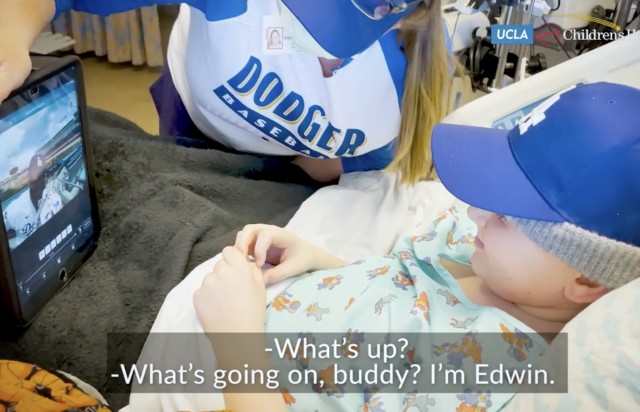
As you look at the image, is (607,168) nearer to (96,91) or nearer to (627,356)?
(627,356)

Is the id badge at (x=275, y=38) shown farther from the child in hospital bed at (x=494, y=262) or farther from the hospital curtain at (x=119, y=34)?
the hospital curtain at (x=119, y=34)

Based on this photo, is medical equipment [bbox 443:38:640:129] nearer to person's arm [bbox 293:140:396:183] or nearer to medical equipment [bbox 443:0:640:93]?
person's arm [bbox 293:140:396:183]

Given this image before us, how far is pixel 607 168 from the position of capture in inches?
23.8

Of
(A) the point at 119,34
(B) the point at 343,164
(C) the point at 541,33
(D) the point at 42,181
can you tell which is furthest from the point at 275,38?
(A) the point at 119,34

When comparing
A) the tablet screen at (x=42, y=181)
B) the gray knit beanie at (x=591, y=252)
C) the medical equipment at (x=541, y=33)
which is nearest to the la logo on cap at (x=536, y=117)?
the gray knit beanie at (x=591, y=252)

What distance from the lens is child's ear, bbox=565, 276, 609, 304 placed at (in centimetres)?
66

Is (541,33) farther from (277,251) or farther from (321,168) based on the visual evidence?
(277,251)

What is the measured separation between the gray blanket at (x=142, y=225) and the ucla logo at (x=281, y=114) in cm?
10

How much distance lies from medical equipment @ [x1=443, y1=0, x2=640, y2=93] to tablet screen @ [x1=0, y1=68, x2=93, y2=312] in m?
1.06

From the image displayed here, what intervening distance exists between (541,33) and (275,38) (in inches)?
39.4

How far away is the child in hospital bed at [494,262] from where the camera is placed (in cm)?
61

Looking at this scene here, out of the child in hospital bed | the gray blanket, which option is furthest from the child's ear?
the gray blanket

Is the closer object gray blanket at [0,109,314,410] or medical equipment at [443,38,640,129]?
gray blanket at [0,109,314,410]

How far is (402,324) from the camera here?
0.72 m
